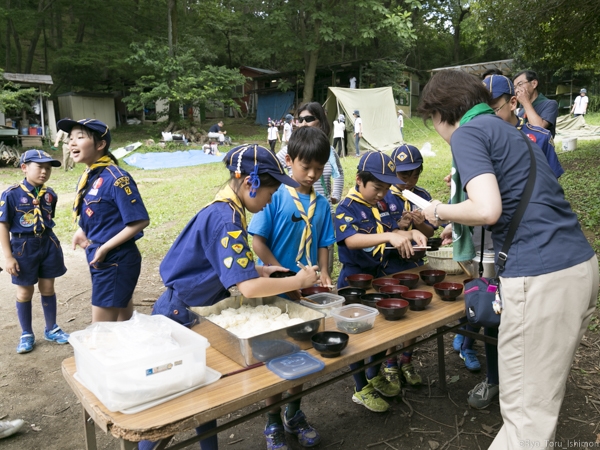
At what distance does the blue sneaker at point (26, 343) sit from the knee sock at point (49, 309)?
17cm

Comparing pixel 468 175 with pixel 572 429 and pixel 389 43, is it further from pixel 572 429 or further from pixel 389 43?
pixel 389 43

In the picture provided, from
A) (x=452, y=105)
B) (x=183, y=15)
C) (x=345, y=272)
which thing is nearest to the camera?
(x=452, y=105)

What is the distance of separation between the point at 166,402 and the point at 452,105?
1.59 meters

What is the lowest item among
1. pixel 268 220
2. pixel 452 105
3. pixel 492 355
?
pixel 492 355

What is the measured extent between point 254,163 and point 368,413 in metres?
1.89

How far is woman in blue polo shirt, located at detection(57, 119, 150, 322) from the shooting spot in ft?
9.57

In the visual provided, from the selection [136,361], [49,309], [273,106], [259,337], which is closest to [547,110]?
[259,337]

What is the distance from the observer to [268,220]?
9.17 ft

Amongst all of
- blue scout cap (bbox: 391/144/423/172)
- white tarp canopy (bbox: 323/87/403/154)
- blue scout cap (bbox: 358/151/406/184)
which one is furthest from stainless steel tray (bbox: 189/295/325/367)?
white tarp canopy (bbox: 323/87/403/154)

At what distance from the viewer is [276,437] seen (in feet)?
8.10

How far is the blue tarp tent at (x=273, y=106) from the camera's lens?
2409 centimetres

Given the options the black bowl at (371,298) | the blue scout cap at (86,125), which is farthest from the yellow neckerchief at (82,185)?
the black bowl at (371,298)

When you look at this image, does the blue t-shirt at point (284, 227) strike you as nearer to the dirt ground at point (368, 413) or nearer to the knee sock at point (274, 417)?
the knee sock at point (274, 417)

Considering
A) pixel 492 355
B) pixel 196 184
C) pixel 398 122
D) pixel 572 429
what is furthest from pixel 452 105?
pixel 398 122
